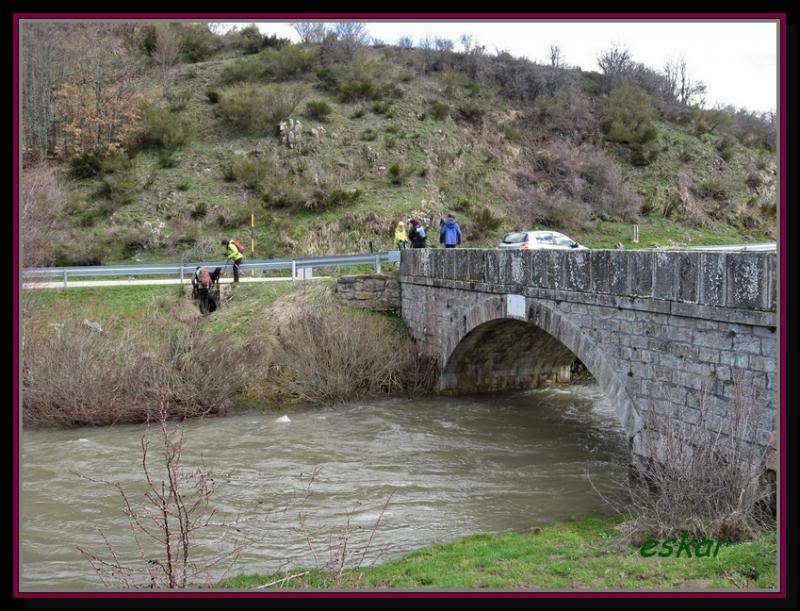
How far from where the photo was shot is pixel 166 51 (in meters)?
41.3

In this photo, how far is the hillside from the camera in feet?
99.7

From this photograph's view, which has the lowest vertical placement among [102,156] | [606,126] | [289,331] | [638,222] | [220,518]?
[220,518]

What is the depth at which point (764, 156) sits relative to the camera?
138 feet

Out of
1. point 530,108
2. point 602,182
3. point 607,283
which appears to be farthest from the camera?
point 530,108

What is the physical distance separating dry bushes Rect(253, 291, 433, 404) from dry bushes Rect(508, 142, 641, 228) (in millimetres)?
16359

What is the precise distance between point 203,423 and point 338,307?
536 cm

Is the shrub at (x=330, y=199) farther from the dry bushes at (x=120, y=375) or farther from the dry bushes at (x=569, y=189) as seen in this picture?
the dry bushes at (x=120, y=375)

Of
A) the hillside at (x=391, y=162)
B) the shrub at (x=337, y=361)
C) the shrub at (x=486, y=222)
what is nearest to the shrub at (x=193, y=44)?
the hillside at (x=391, y=162)

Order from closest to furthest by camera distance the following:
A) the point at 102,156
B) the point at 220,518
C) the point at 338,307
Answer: the point at 220,518
the point at 338,307
the point at 102,156

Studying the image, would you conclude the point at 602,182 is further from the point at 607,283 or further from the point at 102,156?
the point at 607,283

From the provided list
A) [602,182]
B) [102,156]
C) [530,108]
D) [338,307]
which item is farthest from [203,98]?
[338,307]

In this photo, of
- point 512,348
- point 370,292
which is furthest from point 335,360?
point 512,348

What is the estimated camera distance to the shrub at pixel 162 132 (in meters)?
34.8

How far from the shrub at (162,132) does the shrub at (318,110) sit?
5806 millimetres
